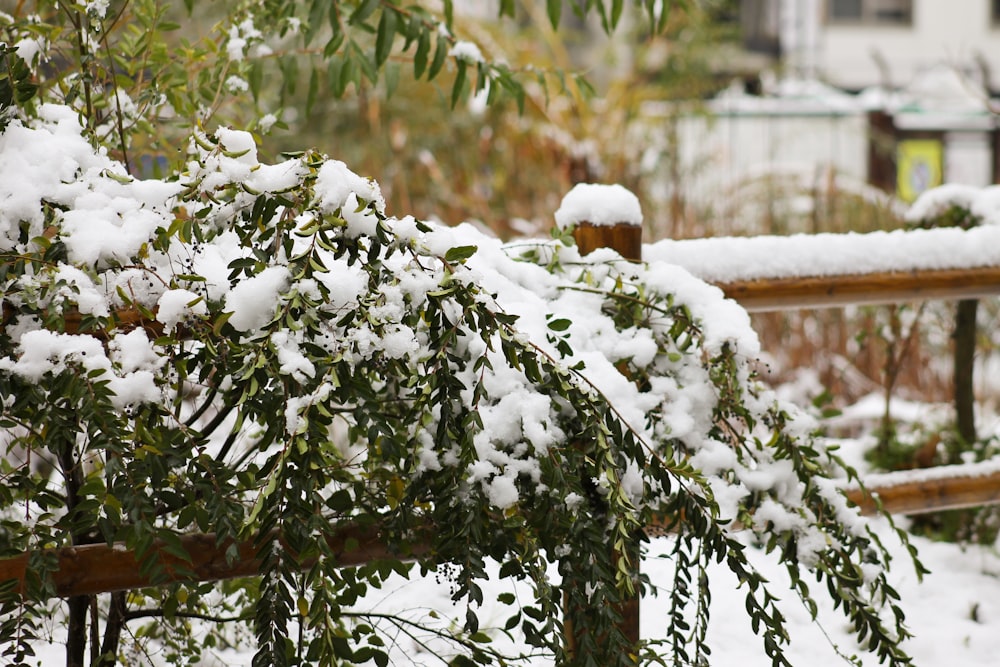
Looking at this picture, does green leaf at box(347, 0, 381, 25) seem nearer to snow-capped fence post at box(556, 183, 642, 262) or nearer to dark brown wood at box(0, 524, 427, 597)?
snow-capped fence post at box(556, 183, 642, 262)

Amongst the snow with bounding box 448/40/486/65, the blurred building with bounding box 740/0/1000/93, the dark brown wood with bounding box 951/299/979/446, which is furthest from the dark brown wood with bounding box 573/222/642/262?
the blurred building with bounding box 740/0/1000/93

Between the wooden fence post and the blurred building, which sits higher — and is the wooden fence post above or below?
below

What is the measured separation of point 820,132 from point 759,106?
75 centimetres

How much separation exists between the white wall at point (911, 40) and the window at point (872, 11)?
0.17 m

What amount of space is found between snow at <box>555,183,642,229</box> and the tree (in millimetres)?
169

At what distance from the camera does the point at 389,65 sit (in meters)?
2.08

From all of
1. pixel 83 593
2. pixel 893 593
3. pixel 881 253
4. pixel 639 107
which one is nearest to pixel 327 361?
pixel 83 593

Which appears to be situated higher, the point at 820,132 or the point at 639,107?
the point at 820,132

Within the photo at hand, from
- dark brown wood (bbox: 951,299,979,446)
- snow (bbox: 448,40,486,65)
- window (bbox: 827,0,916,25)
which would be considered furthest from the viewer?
window (bbox: 827,0,916,25)

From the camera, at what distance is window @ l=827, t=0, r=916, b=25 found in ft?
62.4

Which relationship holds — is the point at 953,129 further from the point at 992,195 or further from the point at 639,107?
the point at 992,195

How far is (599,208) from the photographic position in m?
1.62

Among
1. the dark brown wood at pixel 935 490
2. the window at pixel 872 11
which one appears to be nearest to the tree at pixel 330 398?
the dark brown wood at pixel 935 490

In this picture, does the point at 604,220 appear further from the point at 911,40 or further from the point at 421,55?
the point at 911,40
